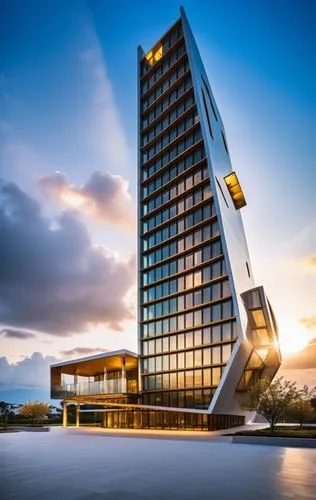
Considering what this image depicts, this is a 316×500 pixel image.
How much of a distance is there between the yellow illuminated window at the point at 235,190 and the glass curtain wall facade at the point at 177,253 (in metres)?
8.23

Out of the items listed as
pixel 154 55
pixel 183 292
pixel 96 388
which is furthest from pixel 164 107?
pixel 96 388

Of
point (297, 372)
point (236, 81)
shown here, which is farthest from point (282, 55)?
point (297, 372)

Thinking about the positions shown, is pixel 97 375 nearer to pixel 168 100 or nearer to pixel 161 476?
pixel 168 100

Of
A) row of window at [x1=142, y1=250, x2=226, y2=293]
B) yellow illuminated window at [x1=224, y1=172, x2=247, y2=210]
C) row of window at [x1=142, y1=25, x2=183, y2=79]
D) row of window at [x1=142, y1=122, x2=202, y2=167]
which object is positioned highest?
row of window at [x1=142, y1=25, x2=183, y2=79]

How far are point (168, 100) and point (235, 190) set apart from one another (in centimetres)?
1529

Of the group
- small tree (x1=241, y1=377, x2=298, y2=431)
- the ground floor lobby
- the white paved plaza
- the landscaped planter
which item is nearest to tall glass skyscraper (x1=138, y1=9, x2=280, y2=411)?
the ground floor lobby

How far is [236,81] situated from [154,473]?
35.1 meters

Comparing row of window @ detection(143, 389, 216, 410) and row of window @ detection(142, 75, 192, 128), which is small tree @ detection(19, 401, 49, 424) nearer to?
row of window @ detection(143, 389, 216, 410)

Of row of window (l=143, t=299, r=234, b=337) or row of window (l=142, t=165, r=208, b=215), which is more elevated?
row of window (l=142, t=165, r=208, b=215)

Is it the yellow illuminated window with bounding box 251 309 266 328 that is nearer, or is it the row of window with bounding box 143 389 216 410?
the row of window with bounding box 143 389 216 410

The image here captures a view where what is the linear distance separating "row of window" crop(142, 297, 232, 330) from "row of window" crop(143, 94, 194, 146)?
78.0 feet

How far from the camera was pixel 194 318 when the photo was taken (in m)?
42.5

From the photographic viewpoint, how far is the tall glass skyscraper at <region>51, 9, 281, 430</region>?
39.1m

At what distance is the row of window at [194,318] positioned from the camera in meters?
39.2
